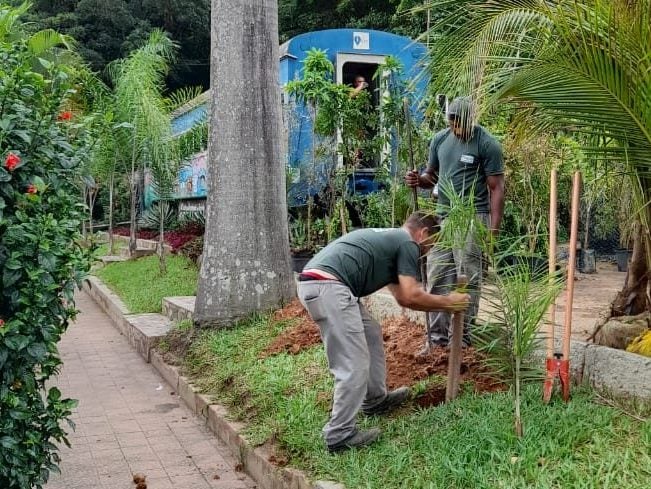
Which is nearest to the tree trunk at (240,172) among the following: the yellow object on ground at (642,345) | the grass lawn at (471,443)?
the grass lawn at (471,443)

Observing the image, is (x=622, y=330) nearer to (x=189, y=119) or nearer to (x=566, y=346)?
(x=566, y=346)

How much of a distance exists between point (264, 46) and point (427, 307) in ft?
14.8

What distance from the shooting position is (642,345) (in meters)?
4.17

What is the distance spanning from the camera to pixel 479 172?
5.18 meters

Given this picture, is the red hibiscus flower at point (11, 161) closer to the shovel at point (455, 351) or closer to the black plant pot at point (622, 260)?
the shovel at point (455, 351)

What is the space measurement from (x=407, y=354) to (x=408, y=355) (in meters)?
0.03

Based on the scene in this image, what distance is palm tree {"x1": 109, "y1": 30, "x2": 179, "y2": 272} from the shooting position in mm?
13945

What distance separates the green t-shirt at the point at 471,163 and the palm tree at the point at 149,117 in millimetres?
9156

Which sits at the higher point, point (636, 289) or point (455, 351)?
point (636, 289)

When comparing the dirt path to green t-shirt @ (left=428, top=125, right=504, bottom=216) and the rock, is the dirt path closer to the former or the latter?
the rock

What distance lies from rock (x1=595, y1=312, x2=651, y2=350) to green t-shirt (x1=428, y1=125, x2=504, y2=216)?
3.93 ft

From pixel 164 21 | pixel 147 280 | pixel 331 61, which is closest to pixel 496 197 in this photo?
pixel 331 61

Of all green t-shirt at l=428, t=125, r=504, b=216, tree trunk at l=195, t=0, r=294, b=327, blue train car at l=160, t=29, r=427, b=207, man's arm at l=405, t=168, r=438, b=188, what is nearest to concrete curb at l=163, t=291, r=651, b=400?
green t-shirt at l=428, t=125, r=504, b=216

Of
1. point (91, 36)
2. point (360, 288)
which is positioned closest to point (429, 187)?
point (360, 288)
